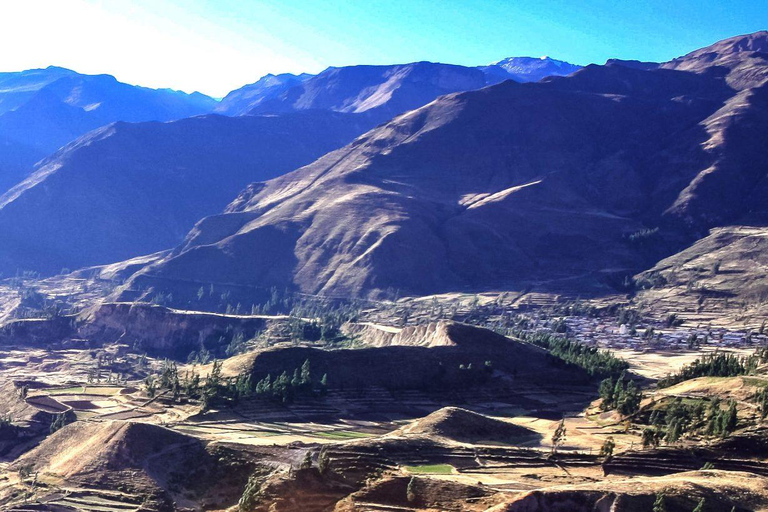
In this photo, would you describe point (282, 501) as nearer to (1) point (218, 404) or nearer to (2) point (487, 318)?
(1) point (218, 404)

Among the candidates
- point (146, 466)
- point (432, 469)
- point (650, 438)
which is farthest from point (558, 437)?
point (146, 466)

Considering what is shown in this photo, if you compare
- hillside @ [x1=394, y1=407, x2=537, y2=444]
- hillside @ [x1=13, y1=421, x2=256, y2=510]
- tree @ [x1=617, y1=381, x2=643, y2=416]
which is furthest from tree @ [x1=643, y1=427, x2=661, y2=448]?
hillside @ [x1=13, y1=421, x2=256, y2=510]

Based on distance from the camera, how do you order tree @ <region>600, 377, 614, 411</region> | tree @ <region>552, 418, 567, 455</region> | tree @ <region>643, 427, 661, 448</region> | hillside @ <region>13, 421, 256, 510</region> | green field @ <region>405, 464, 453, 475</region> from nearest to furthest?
green field @ <region>405, 464, 453, 475</region> < hillside @ <region>13, 421, 256, 510</region> < tree @ <region>643, 427, 661, 448</region> < tree @ <region>552, 418, 567, 455</region> < tree @ <region>600, 377, 614, 411</region>

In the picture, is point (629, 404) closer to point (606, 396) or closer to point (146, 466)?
point (606, 396)

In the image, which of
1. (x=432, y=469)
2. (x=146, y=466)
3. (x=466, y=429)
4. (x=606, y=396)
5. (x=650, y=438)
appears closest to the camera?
(x=432, y=469)

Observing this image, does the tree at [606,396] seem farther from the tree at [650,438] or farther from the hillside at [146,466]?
the hillside at [146,466]

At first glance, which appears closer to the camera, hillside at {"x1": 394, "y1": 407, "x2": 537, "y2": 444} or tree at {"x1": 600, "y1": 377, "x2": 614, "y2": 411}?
hillside at {"x1": 394, "y1": 407, "x2": 537, "y2": 444}

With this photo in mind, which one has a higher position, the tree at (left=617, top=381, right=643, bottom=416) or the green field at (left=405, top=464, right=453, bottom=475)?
the tree at (left=617, top=381, right=643, bottom=416)

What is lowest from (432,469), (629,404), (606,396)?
(432,469)

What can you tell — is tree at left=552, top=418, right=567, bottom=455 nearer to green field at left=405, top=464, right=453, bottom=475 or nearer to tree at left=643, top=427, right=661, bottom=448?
tree at left=643, top=427, right=661, bottom=448
